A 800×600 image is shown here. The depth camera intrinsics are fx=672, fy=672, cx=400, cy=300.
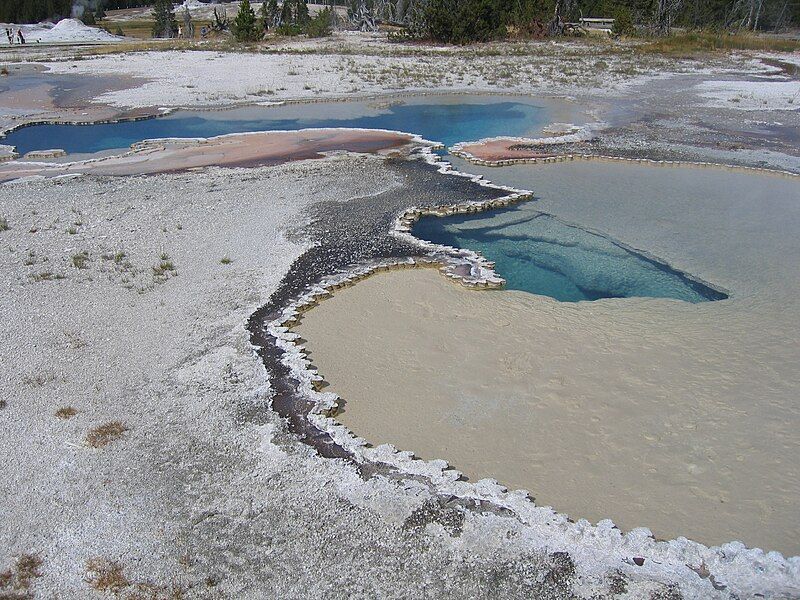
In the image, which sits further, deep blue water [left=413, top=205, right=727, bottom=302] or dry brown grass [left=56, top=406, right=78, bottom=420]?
deep blue water [left=413, top=205, right=727, bottom=302]

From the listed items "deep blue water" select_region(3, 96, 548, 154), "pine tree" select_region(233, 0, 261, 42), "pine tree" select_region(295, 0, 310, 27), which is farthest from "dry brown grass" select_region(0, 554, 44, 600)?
"pine tree" select_region(295, 0, 310, 27)

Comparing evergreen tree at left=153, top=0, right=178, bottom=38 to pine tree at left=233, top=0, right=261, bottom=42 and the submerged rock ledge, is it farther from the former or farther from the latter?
the submerged rock ledge

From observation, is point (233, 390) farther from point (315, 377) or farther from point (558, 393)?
point (558, 393)

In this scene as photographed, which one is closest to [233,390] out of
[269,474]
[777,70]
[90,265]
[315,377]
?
[315,377]

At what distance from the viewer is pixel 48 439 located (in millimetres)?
7500

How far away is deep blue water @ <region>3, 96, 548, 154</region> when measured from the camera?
74.2 feet

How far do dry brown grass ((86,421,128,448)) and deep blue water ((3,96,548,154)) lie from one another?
52.5 ft

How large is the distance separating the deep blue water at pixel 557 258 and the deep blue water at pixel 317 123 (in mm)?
8127

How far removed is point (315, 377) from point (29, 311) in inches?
193

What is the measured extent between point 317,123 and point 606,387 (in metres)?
18.4

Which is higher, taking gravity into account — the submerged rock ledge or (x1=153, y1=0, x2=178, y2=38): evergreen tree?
(x1=153, y1=0, x2=178, y2=38): evergreen tree

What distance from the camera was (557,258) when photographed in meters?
12.6

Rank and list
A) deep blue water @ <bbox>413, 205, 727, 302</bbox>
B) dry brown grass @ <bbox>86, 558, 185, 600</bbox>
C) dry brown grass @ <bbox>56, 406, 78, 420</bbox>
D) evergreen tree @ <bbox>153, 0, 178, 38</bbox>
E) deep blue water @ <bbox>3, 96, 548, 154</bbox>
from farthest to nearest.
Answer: evergreen tree @ <bbox>153, 0, 178, 38</bbox> → deep blue water @ <bbox>3, 96, 548, 154</bbox> → deep blue water @ <bbox>413, 205, 727, 302</bbox> → dry brown grass @ <bbox>56, 406, 78, 420</bbox> → dry brown grass @ <bbox>86, 558, 185, 600</bbox>

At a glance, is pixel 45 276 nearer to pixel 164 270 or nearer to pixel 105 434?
pixel 164 270
